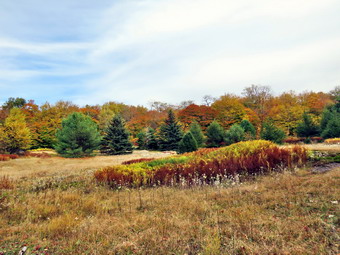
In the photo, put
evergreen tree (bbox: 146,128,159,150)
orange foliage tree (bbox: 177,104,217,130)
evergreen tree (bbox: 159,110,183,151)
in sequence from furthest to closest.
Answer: orange foliage tree (bbox: 177,104,217,130), evergreen tree (bbox: 146,128,159,150), evergreen tree (bbox: 159,110,183,151)

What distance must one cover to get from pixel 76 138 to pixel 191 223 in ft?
78.7

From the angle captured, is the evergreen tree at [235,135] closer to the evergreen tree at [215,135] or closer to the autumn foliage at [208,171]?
the evergreen tree at [215,135]

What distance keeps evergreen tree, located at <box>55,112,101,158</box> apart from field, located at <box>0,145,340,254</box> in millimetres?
20345

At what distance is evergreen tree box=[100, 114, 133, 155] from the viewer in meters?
26.2

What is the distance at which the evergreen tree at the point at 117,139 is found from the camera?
2625 cm

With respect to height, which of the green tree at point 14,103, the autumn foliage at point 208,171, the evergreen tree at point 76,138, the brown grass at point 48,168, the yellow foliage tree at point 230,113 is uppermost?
the green tree at point 14,103

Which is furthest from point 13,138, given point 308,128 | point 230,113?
point 308,128

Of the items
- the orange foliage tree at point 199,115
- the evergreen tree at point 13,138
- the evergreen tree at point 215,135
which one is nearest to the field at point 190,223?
the evergreen tree at point 215,135

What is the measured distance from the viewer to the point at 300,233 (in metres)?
2.27

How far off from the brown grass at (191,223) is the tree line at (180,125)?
11.2 m

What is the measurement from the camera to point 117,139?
1043 inches

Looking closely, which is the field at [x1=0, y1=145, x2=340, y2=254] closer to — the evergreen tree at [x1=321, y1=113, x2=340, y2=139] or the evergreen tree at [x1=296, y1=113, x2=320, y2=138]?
the evergreen tree at [x1=321, y1=113, x2=340, y2=139]

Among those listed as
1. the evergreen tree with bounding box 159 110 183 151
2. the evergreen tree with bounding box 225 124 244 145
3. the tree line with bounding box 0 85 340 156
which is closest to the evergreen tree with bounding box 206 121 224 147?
the tree line with bounding box 0 85 340 156

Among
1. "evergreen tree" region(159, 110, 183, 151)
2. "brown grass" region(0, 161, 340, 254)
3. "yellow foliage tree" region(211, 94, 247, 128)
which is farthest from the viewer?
"yellow foliage tree" region(211, 94, 247, 128)
